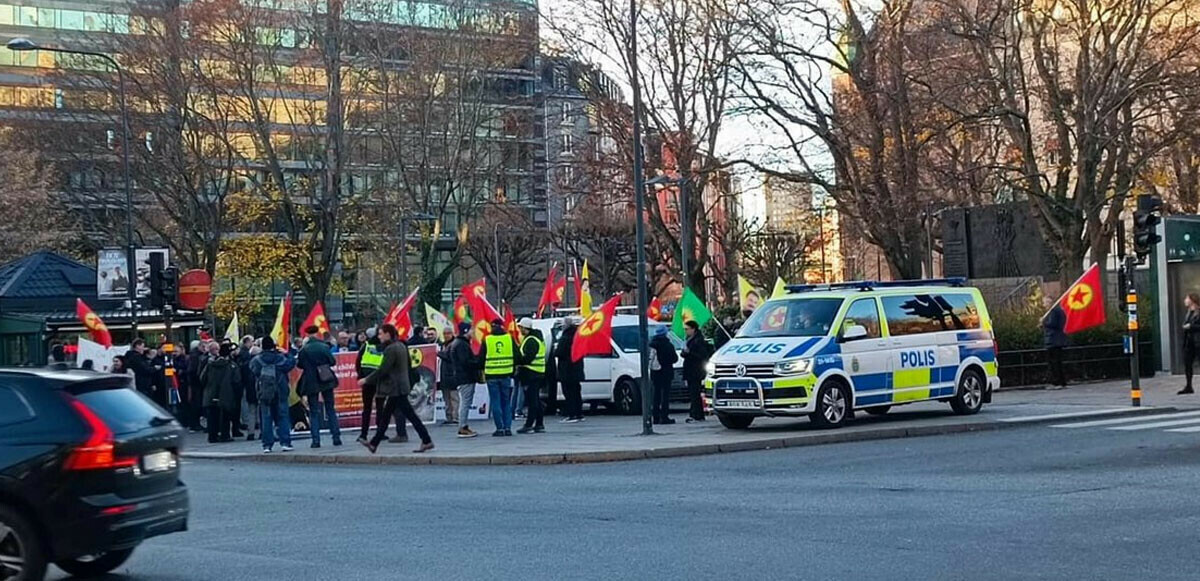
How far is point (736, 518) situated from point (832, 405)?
8288 millimetres

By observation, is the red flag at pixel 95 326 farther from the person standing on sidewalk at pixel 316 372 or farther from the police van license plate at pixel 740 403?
the police van license plate at pixel 740 403

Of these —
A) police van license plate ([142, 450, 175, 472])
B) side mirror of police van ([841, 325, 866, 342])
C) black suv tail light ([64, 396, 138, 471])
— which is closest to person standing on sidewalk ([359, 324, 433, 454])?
side mirror of police van ([841, 325, 866, 342])

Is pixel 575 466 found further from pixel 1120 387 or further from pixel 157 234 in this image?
pixel 157 234

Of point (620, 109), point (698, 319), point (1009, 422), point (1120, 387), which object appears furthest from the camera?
point (620, 109)

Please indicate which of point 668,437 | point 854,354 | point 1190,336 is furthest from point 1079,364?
point 668,437

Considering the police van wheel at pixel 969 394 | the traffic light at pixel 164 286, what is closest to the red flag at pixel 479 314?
the traffic light at pixel 164 286

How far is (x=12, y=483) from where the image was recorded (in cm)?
904

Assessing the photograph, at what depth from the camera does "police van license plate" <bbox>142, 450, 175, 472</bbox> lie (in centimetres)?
962

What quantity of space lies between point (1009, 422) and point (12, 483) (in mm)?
15017

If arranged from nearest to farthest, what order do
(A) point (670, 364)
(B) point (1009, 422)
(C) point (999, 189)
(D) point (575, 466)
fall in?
(D) point (575, 466)
(B) point (1009, 422)
(A) point (670, 364)
(C) point (999, 189)

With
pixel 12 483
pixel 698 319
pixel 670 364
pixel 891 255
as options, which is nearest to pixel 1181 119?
pixel 891 255

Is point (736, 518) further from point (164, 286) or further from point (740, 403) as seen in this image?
point (164, 286)

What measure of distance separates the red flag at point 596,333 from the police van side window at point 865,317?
5054mm

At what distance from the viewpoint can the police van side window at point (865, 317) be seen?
20.4m
